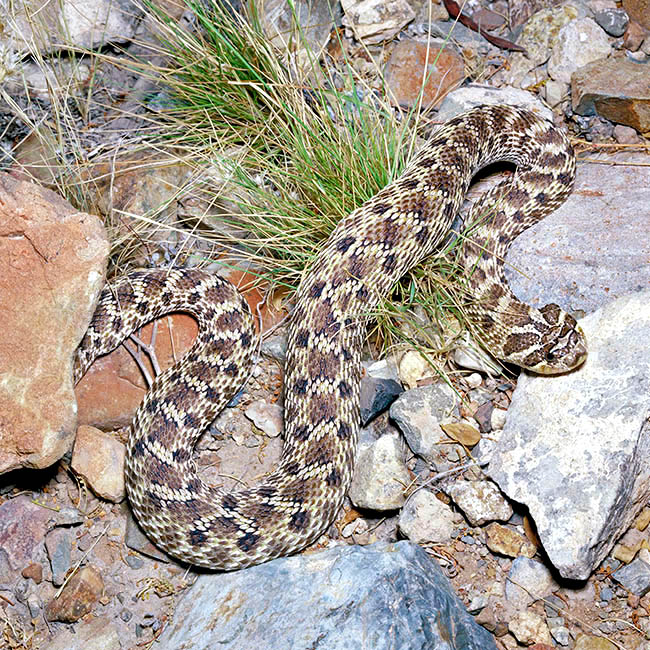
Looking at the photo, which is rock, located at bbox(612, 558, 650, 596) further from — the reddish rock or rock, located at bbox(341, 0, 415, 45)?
rock, located at bbox(341, 0, 415, 45)

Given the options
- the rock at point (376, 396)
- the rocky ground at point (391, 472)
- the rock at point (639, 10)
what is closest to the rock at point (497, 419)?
the rocky ground at point (391, 472)

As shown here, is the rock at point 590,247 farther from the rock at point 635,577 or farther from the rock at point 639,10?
the rock at point 635,577

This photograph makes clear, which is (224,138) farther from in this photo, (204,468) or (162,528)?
(162,528)

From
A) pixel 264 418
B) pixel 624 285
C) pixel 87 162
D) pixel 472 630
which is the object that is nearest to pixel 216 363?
pixel 264 418

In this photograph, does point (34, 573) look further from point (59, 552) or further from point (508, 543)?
point (508, 543)

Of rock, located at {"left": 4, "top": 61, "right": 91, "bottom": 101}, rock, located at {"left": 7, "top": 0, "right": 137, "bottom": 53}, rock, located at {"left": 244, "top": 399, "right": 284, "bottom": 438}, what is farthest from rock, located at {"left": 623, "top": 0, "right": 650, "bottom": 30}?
rock, located at {"left": 4, "top": 61, "right": 91, "bottom": 101}
